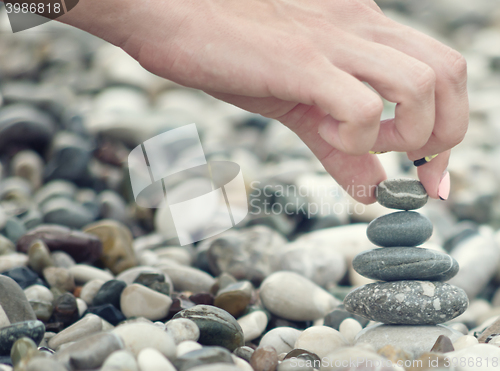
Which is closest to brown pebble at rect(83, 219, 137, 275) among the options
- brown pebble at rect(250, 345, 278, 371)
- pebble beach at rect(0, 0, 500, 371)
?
pebble beach at rect(0, 0, 500, 371)

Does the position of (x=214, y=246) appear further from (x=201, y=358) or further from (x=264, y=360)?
(x=201, y=358)

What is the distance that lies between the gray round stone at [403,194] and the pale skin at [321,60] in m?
0.05

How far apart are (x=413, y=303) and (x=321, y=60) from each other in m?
1.03

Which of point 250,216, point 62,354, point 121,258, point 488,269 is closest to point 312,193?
point 250,216

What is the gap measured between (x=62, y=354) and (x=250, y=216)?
257 cm

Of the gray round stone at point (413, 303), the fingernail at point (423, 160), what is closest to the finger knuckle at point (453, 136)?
the fingernail at point (423, 160)

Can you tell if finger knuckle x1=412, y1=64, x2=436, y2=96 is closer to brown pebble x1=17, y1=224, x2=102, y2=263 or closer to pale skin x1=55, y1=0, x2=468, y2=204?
pale skin x1=55, y1=0, x2=468, y2=204

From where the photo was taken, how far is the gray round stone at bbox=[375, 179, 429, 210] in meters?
1.97

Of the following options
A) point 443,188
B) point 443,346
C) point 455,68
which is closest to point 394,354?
point 443,346

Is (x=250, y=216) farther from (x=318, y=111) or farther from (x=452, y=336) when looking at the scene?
(x=452, y=336)

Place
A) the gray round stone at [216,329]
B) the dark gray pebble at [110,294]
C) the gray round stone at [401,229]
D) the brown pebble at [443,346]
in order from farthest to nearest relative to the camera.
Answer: the dark gray pebble at [110,294]
the gray round stone at [401,229]
the gray round stone at [216,329]
the brown pebble at [443,346]

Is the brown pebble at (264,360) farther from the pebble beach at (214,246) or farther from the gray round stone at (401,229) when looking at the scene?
the gray round stone at (401,229)

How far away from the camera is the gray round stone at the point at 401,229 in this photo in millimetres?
1963

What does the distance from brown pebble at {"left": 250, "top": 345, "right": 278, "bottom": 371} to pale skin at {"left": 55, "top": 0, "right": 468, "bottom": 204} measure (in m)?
0.76
